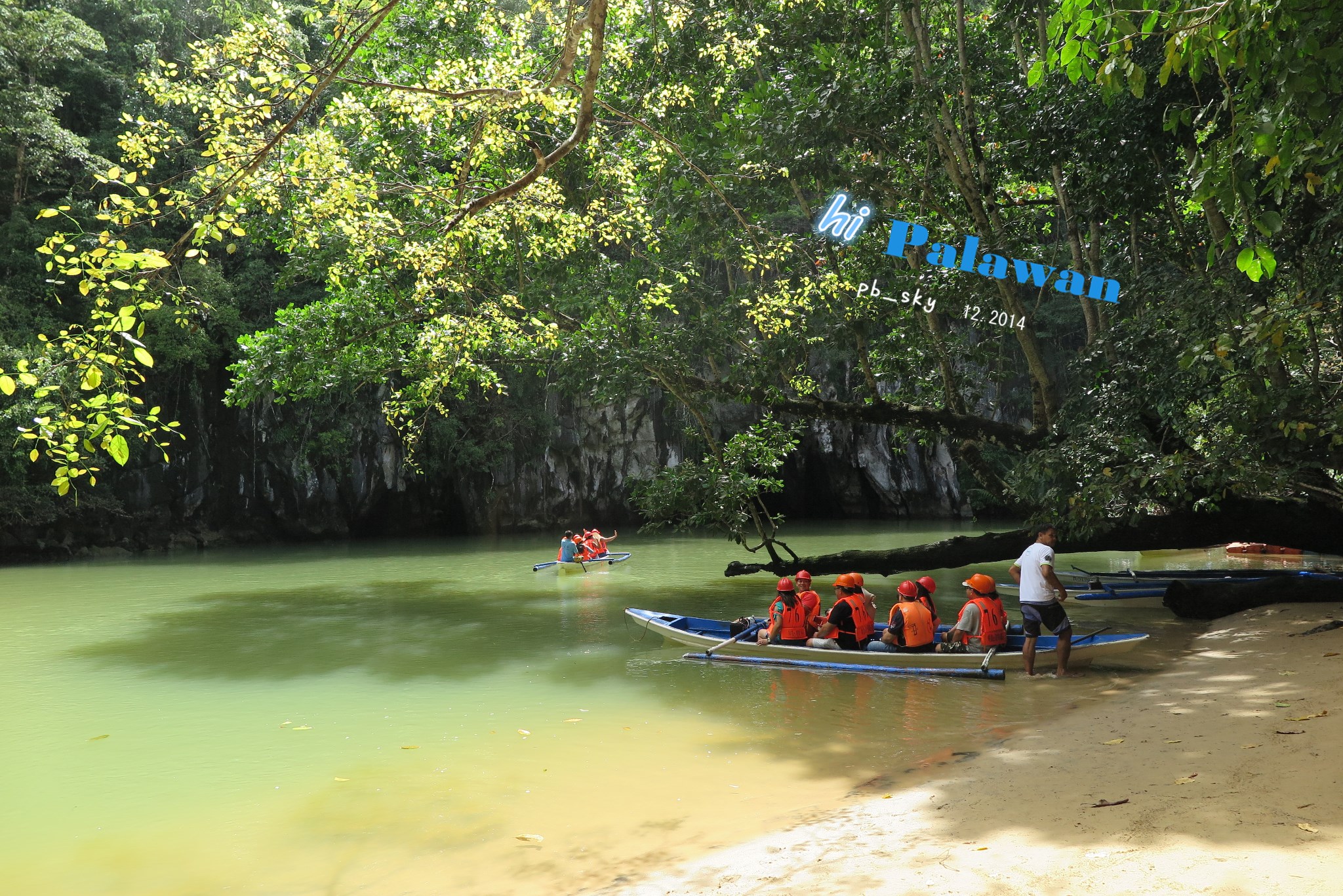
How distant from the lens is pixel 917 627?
7.82 m

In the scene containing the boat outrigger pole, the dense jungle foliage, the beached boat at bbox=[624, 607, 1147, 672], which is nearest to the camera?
the dense jungle foliage

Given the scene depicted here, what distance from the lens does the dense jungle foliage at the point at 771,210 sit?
358 cm

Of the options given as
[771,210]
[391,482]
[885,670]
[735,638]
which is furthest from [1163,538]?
[391,482]

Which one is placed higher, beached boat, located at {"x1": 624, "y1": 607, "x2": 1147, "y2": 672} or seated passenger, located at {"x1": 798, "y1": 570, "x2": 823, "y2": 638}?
seated passenger, located at {"x1": 798, "y1": 570, "x2": 823, "y2": 638}

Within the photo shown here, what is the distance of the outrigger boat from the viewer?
1728 centimetres

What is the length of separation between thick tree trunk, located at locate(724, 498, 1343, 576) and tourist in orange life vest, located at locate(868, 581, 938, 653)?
2256mm

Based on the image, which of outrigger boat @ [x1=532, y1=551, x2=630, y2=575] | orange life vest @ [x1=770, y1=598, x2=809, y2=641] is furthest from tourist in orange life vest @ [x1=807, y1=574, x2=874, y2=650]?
outrigger boat @ [x1=532, y1=551, x2=630, y2=575]

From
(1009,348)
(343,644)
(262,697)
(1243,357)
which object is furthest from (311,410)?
(1243,357)

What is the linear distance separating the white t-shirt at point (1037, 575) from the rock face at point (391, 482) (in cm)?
1972

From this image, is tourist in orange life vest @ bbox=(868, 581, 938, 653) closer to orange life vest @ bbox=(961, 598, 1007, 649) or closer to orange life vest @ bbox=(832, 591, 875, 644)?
orange life vest @ bbox=(832, 591, 875, 644)

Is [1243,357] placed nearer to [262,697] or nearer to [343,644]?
[262,697]

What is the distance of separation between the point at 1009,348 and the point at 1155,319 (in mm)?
20744

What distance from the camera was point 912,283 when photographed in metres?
11.0

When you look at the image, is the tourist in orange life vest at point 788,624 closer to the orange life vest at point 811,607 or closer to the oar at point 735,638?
the orange life vest at point 811,607
